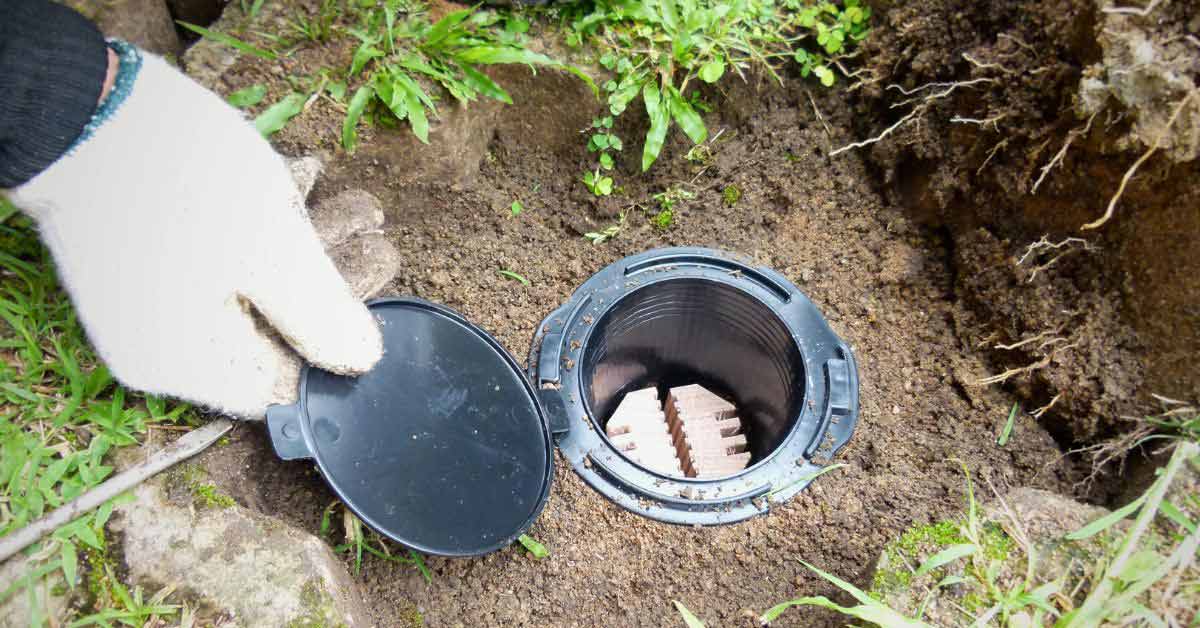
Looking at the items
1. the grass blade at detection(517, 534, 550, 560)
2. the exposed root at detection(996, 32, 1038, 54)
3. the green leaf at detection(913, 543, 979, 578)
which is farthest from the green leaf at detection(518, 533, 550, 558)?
the exposed root at detection(996, 32, 1038, 54)

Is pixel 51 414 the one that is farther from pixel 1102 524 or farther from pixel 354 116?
pixel 1102 524

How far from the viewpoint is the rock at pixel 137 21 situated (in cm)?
165

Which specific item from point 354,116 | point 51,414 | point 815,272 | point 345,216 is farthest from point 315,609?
point 815,272

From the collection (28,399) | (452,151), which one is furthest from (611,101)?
(28,399)

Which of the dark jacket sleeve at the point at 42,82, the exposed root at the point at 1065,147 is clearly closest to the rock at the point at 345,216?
the dark jacket sleeve at the point at 42,82

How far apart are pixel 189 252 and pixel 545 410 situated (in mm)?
827

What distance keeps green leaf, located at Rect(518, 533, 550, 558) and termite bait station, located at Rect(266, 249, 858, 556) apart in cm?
7

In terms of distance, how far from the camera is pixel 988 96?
5.28ft

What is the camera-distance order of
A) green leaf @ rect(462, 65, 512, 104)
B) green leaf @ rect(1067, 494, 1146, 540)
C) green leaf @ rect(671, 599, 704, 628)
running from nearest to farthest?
1. green leaf @ rect(1067, 494, 1146, 540)
2. green leaf @ rect(671, 599, 704, 628)
3. green leaf @ rect(462, 65, 512, 104)

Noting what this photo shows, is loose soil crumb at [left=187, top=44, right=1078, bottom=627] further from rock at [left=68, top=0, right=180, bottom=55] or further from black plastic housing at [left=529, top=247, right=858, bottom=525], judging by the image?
rock at [left=68, top=0, right=180, bottom=55]

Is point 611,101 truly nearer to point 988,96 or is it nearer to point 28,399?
point 988,96

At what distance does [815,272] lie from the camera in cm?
195

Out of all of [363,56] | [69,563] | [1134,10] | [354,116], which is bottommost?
[69,563]

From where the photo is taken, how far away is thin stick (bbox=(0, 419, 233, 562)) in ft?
3.89
